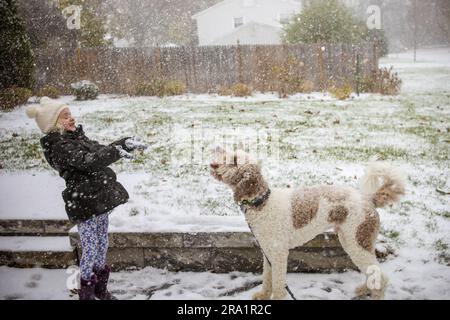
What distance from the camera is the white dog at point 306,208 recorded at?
8.97 feet

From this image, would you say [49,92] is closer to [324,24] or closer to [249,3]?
[324,24]

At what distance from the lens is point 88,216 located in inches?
110

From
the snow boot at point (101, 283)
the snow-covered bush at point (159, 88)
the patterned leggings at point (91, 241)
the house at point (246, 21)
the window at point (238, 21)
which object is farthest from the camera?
the window at point (238, 21)

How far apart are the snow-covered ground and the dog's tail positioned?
93 centimetres

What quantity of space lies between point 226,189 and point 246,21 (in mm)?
30844

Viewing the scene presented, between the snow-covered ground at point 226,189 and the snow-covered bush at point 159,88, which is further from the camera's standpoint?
the snow-covered bush at point 159,88

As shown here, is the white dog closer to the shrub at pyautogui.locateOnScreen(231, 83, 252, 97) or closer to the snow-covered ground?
the snow-covered ground

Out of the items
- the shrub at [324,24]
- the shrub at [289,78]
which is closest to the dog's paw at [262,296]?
Result: the shrub at [289,78]

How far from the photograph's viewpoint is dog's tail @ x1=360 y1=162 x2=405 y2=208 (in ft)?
9.07

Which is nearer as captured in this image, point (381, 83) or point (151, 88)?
point (381, 83)

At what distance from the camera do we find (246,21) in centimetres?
3306

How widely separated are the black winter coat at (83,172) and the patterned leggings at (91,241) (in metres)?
0.12

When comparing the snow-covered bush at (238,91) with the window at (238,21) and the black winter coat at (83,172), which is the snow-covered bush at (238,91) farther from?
the window at (238,21)

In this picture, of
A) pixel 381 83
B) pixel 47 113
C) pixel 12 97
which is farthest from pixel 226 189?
pixel 381 83
